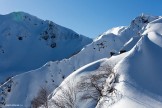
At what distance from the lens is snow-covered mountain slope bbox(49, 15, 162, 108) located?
113 ft

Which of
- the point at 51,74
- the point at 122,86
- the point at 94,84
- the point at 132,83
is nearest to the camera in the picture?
the point at 122,86

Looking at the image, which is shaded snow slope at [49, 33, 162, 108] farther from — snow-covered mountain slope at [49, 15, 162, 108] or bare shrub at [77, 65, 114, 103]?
bare shrub at [77, 65, 114, 103]

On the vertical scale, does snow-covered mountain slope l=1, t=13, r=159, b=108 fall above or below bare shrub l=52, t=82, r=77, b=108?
above

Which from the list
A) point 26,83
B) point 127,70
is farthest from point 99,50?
point 127,70

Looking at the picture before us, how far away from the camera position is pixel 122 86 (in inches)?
1459

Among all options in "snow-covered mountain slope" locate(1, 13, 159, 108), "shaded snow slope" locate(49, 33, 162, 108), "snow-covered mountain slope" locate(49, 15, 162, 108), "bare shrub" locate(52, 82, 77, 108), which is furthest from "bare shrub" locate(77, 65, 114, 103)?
"snow-covered mountain slope" locate(1, 13, 159, 108)

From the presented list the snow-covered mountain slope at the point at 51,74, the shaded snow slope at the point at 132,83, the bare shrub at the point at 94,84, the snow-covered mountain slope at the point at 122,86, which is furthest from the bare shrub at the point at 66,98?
the snow-covered mountain slope at the point at 51,74

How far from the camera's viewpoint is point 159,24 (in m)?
105

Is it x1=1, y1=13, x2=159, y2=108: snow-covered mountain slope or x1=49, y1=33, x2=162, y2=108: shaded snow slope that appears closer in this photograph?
x1=49, y1=33, x2=162, y2=108: shaded snow slope

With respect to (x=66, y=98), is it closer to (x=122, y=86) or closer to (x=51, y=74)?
(x=122, y=86)

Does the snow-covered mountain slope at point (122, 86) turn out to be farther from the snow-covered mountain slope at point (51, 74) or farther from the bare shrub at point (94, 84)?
the snow-covered mountain slope at point (51, 74)

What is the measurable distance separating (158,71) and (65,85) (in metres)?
12.5

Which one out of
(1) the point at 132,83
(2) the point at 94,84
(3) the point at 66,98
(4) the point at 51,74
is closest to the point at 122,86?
(1) the point at 132,83

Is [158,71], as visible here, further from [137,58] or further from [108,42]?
[108,42]
